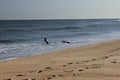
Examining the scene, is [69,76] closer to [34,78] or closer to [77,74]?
[77,74]

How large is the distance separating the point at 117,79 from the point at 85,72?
4.98 feet

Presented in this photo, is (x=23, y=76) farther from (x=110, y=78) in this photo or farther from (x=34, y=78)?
(x=110, y=78)

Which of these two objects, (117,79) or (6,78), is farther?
(6,78)

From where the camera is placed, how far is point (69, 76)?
9.88 metres

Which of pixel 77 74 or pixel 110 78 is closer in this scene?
pixel 110 78

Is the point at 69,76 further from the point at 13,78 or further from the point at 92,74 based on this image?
the point at 13,78

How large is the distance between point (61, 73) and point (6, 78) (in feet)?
6.59

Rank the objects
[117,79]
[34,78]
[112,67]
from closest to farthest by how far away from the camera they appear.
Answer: [117,79] → [34,78] → [112,67]

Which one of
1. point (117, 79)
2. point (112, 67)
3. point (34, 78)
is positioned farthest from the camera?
point (112, 67)

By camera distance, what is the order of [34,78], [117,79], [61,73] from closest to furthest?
[117,79]
[34,78]
[61,73]

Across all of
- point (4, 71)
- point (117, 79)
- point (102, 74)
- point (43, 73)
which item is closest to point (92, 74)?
point (102, 74)

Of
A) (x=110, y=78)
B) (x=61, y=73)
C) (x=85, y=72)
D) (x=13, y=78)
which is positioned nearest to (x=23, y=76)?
(x=13, y=78)

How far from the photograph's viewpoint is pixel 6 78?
397 inches

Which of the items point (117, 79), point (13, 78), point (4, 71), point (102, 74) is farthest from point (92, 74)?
point (4, 71)
